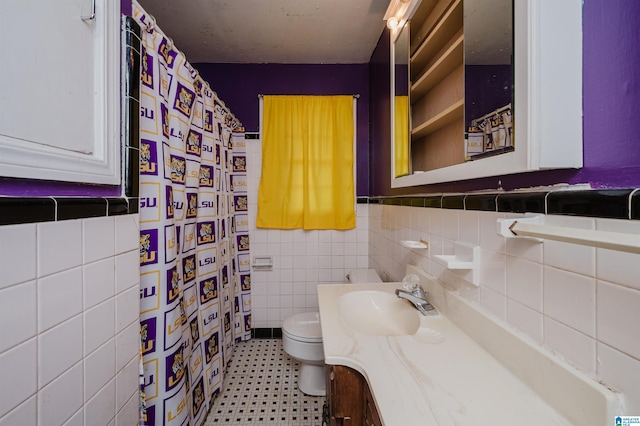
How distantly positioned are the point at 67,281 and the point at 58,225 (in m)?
0.15

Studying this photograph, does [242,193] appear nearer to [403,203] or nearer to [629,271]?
[403,203]

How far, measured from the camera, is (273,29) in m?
2.03

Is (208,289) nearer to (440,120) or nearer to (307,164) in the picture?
(307,164)

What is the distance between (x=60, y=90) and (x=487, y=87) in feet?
3.71

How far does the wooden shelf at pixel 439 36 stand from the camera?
103cm

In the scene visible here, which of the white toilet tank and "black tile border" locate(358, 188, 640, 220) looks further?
the white toilet tank

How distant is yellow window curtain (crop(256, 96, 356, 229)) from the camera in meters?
2.43

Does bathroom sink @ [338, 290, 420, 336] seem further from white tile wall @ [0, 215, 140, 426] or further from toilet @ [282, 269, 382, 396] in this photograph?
white tile wall @ [0, 215, 140, 426]

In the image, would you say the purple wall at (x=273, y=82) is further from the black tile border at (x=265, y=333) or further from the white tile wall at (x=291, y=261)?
the black tile border at (x=265, y=333)

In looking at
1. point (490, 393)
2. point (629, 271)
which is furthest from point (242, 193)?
point (629, 271)

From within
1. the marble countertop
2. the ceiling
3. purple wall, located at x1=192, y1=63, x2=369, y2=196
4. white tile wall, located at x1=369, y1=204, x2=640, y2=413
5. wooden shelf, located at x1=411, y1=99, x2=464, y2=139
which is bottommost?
the marble countertop

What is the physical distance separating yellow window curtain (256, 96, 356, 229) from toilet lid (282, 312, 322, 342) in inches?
30.5

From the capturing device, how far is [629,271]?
0.46 meters

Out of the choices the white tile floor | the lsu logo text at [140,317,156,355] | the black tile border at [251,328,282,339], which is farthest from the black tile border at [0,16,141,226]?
the black tile border at [251,328,282,339]
